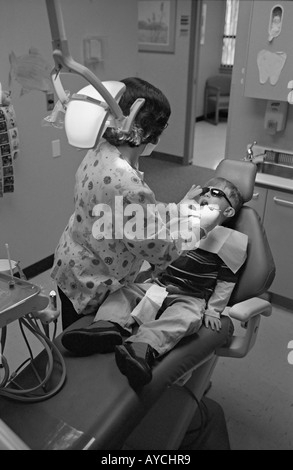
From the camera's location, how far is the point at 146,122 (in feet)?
4.28

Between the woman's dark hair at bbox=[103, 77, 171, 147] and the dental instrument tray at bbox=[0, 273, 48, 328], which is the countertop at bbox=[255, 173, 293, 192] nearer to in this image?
the woman's dark hair at bbox=[103, 77, 171, 147]

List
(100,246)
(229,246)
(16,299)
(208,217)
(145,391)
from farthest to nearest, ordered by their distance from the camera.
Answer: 1. (229,246)
2. (208,217)
3. (100,246)
4. (145,391)
5. (16,299)

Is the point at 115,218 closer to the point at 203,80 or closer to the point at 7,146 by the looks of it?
the point at 7,146

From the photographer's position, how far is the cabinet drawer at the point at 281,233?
8.00ft

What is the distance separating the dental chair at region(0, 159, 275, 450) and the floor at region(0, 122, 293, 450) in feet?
1.26

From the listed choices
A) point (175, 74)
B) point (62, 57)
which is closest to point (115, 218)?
point (62, 57)

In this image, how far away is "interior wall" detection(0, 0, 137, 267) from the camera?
7.94 ft

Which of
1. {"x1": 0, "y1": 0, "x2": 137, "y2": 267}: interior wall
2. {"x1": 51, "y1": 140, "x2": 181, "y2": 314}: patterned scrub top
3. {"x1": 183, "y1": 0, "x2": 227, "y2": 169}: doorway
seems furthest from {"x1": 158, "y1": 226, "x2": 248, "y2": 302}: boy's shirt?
{"x1": 183, "y1": 0, "x2": 227, "y2": 169}: doorway

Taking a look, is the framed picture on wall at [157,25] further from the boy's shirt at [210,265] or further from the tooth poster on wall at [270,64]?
the boy's shirt at [210,265]

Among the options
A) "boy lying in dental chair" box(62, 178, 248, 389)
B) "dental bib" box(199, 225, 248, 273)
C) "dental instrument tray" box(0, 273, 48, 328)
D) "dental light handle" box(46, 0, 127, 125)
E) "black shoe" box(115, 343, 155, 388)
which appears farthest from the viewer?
"dental bib" box(199, 225, 248, 273)

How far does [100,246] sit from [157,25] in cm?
439

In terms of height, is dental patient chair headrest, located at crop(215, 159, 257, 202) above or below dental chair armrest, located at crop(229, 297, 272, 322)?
above

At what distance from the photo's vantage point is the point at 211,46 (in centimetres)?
748

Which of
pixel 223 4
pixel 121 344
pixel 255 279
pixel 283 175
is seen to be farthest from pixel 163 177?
pixel 223 4
